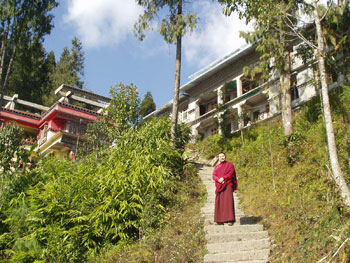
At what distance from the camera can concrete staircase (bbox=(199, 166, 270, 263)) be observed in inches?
271

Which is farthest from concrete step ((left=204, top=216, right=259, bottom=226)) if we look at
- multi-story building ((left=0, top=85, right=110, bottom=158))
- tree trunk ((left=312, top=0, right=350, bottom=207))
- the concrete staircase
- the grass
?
multi-story building ((left=0, top=85, right=110, bottom=158))

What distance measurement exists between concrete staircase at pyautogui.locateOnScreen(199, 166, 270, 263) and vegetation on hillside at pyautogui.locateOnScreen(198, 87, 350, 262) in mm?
233

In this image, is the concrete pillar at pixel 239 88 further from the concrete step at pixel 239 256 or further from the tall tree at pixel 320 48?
the concrete step at pixel 239 256

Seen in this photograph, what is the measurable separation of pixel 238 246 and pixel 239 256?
0.37 metres

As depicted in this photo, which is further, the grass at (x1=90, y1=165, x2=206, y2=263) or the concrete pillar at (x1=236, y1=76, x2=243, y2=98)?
the concrete pillar at (x1=236, y1=76, x2=243, y2=98)

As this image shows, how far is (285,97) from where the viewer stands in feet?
56.6

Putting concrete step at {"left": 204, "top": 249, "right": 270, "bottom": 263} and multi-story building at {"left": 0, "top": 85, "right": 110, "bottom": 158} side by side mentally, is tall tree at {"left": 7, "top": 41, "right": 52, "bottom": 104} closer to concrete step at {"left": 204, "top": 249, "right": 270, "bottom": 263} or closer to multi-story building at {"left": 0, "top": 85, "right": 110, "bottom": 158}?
multi-story building at {"left": 0, "top": 85, "right": 110, "bottom": 158}

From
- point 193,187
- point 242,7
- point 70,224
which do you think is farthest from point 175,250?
point 242,7

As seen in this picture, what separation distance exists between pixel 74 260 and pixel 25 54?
15970 mm

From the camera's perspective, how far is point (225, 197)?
8203 millimetres

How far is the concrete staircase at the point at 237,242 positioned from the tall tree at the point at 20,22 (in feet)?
49.2

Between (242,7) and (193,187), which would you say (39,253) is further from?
(242,7)

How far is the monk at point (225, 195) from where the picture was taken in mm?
8109

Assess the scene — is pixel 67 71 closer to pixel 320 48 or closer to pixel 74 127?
pixel 74 127
